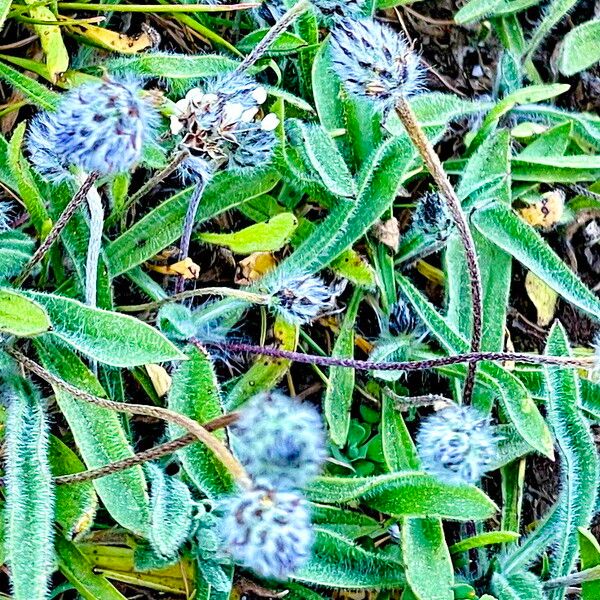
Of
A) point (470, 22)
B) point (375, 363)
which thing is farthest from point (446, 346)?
point (470, 22)

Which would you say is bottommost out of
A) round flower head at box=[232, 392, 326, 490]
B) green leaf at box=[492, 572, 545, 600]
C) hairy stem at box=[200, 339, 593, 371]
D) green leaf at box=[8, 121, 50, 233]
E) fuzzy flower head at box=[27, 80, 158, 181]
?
green leaf at box=[492, 572, 545, 600]

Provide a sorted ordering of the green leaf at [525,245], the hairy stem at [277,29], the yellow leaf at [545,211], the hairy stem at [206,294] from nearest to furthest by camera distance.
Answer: the hairy stem at [277,29] → the hairy stem at [206,294] → the green leaf at [525,245] → the yellow leaf at [545,211]

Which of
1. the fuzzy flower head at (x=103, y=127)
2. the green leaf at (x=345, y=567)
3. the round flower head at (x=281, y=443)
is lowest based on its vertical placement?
the green leaf at (x=345, y=567)

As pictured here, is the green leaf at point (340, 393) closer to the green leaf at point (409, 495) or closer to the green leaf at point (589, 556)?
the green leaf at point (409, 495)

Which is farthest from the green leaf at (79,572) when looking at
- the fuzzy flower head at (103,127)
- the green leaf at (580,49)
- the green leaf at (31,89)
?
the green leaf at (580,49)

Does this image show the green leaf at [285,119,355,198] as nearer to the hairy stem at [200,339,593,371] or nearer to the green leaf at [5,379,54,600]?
the hairy stem at [200,339,593,371]

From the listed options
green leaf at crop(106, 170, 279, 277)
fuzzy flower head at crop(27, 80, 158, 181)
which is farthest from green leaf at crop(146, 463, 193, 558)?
fuzzy flower head at crop(27, 80, 158, 181)
